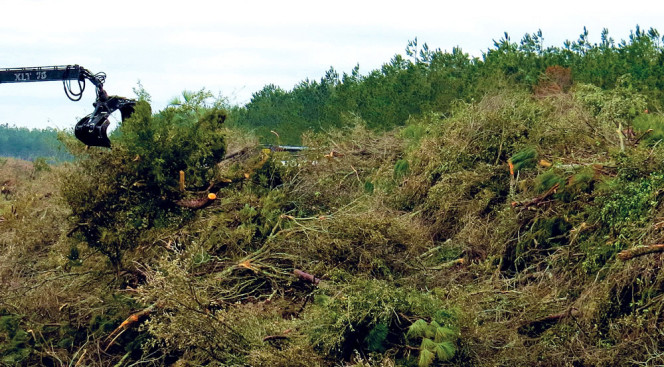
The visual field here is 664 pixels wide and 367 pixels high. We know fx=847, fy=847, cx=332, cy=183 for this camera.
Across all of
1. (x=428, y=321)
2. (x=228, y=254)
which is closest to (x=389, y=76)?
(x=228, y=254)

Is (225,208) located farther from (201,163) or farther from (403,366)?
(403,366)

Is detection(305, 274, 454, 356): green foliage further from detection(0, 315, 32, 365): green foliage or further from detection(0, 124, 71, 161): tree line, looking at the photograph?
detection(0, 124, 71, 161): tree line

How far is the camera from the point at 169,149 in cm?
830

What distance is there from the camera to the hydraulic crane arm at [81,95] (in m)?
8.45

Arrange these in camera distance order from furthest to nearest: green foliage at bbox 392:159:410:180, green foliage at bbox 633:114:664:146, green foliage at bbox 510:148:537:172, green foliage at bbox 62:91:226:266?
green foliage at bbox 392:159:410:180 < green foliage at bbox 510:148:537:172 < green foliage at bbox 633:114:664:146 < green foliage at bbox 62:91:226:266

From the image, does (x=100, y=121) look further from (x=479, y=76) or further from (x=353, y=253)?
(x=479, y=76)

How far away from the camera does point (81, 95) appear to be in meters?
9.78

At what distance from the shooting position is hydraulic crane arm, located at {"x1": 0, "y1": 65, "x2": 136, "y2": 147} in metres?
8.45

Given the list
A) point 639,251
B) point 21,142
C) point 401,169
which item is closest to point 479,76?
point 401,169

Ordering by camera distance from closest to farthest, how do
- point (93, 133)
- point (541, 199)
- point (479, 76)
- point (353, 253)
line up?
point (353, 253), point (93, 133), point (541, 199), point (479, 76)

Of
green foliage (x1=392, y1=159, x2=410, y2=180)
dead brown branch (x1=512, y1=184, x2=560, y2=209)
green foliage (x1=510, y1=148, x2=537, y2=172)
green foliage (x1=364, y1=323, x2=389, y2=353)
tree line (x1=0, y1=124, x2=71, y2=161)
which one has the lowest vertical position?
tree line (x1=0, y1=124, x2=71, y2=161)

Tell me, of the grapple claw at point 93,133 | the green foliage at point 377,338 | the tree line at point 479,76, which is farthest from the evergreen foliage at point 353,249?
the tree line at point 479,76

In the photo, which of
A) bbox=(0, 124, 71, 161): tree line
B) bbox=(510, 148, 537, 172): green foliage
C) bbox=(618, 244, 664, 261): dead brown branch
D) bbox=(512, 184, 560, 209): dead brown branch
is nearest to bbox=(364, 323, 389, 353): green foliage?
bbox=(618, 244, 664, 261): dead brown branch

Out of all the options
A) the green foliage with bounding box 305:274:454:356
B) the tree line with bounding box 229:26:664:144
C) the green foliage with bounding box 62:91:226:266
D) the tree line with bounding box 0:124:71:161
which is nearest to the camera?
the green foliage with bounding box 305:274:454:356
